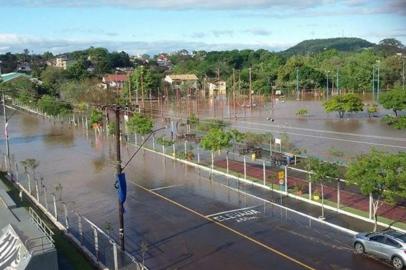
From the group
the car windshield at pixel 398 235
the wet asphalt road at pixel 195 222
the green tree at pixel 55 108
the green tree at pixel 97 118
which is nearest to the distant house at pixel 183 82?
the green tree at pixel 55 108

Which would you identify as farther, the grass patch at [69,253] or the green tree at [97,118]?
the green tree at [97,118]

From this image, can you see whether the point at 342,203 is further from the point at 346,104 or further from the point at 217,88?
the point at 217,88

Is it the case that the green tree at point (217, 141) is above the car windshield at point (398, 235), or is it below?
above

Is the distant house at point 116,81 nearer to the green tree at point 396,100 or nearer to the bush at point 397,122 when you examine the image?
the green tree at point 396,100

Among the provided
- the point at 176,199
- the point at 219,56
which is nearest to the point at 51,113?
the point at 176,199

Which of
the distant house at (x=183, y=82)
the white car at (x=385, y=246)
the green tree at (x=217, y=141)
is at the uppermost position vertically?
the distant house at (x=183, y=82)

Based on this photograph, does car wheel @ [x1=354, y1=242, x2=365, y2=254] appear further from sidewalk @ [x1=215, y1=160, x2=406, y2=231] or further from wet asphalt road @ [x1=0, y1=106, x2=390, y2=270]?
sidewalk @ [x1=215, y1=160, x2=406, y2=231]

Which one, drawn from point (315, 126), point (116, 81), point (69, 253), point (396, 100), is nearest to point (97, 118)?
point (315, 126)

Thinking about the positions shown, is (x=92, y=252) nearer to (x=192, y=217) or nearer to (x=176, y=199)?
(x=192, y=217)
